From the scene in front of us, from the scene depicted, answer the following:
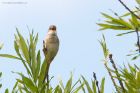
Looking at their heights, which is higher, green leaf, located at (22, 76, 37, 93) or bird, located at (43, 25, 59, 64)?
bird, located at (43, 25, 59, 64)

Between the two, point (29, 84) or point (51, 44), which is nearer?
point (51, 44)

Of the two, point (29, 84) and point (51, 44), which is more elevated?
point (51, 44)

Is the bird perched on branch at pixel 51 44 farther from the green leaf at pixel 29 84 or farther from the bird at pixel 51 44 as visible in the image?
the green leaf at pixel 29 84

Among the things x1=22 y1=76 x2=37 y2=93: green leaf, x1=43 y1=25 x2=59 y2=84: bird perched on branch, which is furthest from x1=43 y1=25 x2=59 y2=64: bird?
x1=22 y1=76 x2=37 y2=93: green leaf

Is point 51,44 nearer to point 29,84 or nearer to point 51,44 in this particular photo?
point 51,44

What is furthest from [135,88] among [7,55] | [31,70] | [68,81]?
[7,55]

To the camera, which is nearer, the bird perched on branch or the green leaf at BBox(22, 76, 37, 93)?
the bird perched on branch

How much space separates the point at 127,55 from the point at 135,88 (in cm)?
→ 52

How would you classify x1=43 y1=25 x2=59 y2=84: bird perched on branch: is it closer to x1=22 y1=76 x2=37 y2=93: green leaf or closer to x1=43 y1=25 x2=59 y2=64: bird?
x1=43 y1=25 x2=59 y2=64: bird

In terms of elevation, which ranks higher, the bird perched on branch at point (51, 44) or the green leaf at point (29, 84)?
the bird perched on branch at point (51, 44)

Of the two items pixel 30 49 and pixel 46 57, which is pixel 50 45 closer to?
pixel 46 57

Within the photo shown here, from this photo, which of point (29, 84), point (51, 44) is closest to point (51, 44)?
point (51, 44)

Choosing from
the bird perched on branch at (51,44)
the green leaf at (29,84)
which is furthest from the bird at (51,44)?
the green leaf at (29,84)

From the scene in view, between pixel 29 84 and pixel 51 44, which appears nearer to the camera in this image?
pixel 51 44
